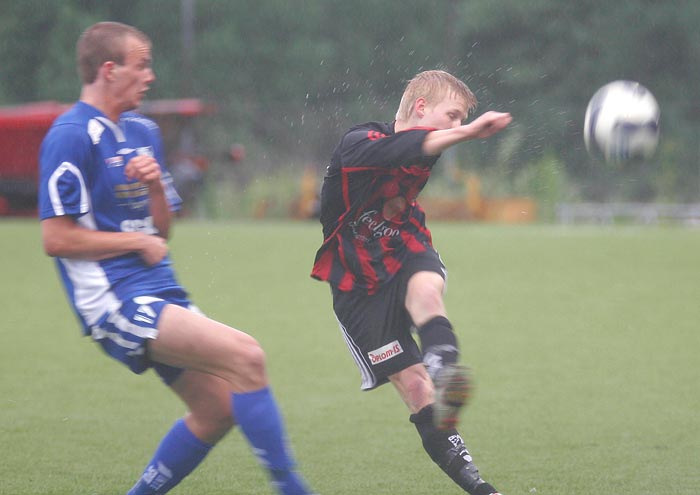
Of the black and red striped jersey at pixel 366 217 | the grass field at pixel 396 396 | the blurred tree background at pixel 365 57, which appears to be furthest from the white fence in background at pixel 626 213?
the black and red striped jersey at pixel 366 217

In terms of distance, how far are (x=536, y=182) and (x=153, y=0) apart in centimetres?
1992

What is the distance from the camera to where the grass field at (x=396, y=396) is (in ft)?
17.3

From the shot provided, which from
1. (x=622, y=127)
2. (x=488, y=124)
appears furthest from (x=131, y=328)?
(x=622, y=127)

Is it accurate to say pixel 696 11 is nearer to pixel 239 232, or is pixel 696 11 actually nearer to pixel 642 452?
pixel 239 232

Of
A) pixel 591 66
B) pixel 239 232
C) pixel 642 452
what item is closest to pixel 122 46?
pixel 642 452

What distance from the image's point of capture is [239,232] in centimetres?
2339

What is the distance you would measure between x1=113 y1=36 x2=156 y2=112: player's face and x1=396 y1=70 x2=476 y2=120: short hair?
123cm

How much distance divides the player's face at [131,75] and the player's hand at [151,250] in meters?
0.48

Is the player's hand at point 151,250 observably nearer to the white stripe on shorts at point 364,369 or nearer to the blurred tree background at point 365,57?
the white stripe on shorts at point 364,369

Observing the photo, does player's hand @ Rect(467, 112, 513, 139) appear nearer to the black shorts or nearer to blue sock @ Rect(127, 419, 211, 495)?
the black shorts

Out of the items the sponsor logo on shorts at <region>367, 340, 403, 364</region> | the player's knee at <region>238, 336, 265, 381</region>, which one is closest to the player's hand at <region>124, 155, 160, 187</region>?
the player's knee at <region>238, 336, 265, 381</region>

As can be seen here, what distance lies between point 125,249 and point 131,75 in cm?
61

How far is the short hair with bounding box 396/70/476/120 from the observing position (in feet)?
15.6

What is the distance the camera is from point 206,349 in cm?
382
